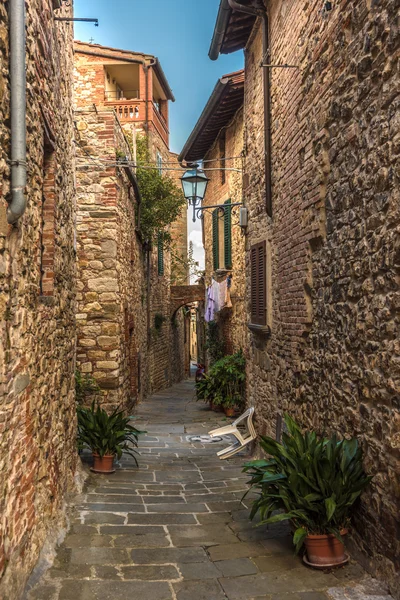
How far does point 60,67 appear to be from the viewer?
5500 mm

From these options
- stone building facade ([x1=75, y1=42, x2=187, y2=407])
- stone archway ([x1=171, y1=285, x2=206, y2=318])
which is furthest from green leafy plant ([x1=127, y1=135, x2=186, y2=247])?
stone archway ([x1=171, y1=285, x2=206, y2=318])

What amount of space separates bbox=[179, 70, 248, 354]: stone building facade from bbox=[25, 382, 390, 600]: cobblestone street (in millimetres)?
4757

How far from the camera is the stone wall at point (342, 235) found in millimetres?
3461

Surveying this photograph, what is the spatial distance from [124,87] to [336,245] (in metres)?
19.3

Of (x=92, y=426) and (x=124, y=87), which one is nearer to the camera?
A: (x=92, y=426)

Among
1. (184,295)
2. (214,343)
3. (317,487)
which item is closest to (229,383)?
(214,343)

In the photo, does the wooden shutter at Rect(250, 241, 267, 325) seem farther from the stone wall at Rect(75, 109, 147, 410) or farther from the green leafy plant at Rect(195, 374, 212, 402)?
the green leafy plant at Rect(195, 374, 212, 402)

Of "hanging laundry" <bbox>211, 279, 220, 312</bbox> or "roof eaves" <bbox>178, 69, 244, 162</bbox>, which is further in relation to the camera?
"hanging laundry" <bbox>211, 279, 220, 312</bbox>

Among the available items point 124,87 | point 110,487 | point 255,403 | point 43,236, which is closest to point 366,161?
point 43,236

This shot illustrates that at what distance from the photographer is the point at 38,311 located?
13.7ft

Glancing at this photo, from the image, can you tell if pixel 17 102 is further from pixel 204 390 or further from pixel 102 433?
pixel 204 390

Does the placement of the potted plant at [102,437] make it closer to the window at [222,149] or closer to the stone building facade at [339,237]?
the stone building facade at [339,237]

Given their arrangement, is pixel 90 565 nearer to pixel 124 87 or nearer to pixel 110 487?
pixel 110 487

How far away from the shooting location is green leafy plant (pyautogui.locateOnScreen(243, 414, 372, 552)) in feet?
12.3
